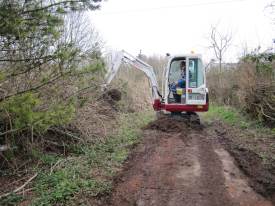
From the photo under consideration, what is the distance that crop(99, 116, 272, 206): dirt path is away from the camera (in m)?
5.23

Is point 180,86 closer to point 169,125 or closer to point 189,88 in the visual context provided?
point 189,88

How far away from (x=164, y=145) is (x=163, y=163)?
1888mm

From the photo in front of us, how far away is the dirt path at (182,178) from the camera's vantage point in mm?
5227

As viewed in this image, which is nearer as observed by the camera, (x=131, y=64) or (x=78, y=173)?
(x=78, y=173)

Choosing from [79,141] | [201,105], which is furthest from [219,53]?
[79,141]

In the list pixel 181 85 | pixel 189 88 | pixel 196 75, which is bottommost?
pixel 189 88

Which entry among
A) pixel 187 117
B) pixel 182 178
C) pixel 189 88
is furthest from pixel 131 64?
pixel 182 178

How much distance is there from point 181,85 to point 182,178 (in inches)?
280

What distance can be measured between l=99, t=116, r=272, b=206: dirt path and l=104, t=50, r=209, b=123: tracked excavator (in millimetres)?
3330

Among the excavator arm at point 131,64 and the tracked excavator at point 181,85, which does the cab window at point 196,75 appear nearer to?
the tracked excavator at point 181,85

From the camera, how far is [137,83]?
67.6ft

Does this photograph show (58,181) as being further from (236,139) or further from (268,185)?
(236,139)

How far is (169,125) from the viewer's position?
11797 mm

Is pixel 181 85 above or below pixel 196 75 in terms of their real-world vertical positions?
below
